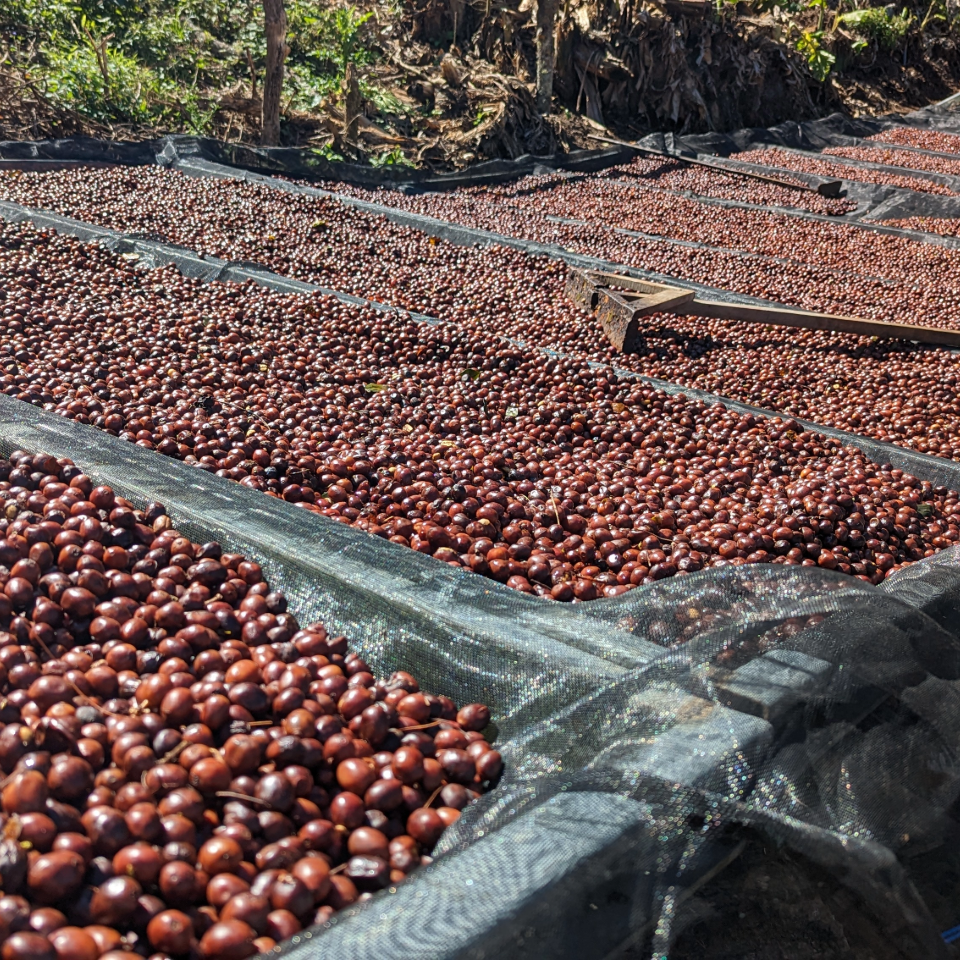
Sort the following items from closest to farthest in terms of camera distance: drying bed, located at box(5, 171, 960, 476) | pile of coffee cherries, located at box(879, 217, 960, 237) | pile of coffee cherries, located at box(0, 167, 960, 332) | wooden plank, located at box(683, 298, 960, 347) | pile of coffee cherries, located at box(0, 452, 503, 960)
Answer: pile of coffee cherries, located at box(0, 452, 503, 960) < drying bed, located at box(5, 171, 960, 476) < wooden plank, located at box(683, 298, 960, 347) < pile of coffee cherries, located at box(0, 167, 960, 332) < pile of coffee cherries, located at box(879, 217, 960, 237)

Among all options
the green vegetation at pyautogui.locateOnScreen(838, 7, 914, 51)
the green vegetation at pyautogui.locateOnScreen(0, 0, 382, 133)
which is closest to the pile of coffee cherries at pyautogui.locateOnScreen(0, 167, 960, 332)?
the green vegetation at pyautogui.locateOnScreen(0, 0, 382, 133)

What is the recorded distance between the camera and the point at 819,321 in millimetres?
5781

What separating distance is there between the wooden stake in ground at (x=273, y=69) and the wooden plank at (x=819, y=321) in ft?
23.6

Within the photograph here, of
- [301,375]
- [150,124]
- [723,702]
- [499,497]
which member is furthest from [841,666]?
[150,124]

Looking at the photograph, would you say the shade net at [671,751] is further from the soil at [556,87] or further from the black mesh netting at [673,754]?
the soil at [556,87]

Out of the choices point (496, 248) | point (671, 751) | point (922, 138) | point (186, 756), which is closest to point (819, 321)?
point (496, 248)

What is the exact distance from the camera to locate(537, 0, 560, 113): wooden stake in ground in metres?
12.4

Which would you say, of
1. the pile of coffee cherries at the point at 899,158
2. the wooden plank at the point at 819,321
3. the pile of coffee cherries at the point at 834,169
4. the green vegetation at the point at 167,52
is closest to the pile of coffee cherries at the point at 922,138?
the pile of coffee cherries at the point at 899,158

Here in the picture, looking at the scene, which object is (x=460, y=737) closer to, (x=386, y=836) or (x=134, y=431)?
(x=386, y=836)

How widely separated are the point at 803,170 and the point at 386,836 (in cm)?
1346

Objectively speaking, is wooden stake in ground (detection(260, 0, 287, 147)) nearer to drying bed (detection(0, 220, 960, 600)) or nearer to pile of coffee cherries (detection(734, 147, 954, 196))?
drying bed (detection(0, 220, 960, 600))

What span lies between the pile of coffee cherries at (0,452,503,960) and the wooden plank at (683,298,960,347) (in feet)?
14.7

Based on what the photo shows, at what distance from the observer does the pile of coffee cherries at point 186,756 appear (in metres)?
1.32

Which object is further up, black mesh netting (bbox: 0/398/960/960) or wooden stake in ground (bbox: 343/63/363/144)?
wooden stake in ground (bbox: 343/63/363/144)
